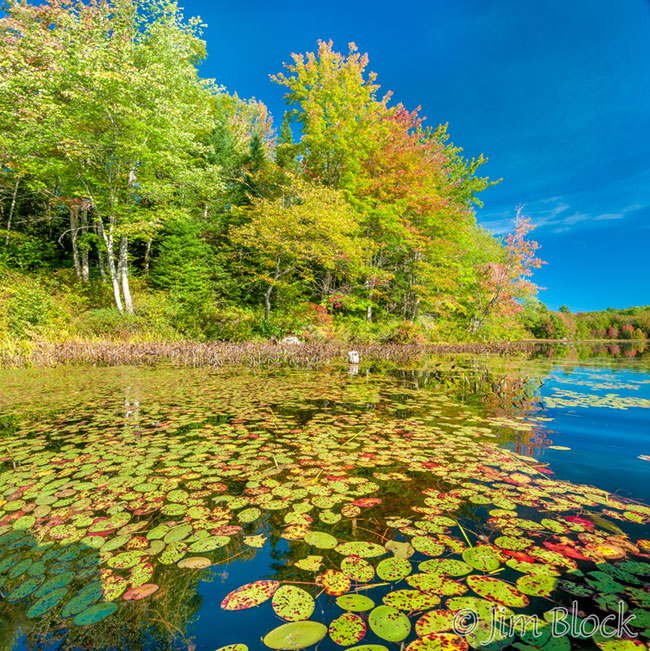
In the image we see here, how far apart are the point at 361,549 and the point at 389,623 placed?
0.46m

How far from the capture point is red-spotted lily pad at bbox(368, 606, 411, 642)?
1082 mm

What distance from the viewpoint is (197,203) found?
18375mm

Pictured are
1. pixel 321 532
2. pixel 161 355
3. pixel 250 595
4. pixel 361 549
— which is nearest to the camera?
pixel 250 595

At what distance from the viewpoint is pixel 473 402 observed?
518 cm

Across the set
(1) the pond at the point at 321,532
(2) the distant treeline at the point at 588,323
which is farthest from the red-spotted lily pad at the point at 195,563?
(2) the distant treeline at the point at 588,323

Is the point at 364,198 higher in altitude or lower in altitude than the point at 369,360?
higher

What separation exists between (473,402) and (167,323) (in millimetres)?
11160

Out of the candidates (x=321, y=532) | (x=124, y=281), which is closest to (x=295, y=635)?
(x=321, y=532)

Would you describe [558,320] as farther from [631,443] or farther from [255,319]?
[631,443]

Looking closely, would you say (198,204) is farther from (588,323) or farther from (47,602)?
(588,323)

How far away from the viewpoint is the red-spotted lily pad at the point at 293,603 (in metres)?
1.19

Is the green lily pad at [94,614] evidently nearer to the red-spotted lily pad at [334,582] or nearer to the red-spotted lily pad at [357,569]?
the red-spotted lily pad at [334,582]

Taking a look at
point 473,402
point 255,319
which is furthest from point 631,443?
point 255,319

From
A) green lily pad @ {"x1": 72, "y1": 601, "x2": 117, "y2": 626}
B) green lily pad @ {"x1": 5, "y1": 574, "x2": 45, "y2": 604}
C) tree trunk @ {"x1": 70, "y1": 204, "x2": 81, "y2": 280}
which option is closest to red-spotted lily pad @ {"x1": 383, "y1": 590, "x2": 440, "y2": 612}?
green lily pad @ {"x1": 72, "y1": 601, "x2": 117, "y2": 626}
